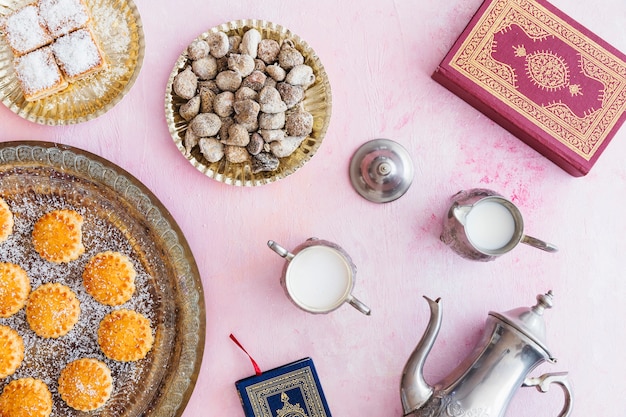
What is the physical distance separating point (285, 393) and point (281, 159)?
51cm

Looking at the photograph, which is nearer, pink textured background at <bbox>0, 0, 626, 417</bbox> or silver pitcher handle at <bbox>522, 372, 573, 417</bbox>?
silver pitcher handle at <bbox>522, 372, 573, 417</bbox>

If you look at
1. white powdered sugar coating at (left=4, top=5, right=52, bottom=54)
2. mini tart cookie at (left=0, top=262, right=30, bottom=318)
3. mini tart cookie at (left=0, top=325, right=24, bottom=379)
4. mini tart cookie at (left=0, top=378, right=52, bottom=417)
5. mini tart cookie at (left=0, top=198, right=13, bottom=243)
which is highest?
white powdered sugar coating at (left=4, top=5, right=52, bottom=54)

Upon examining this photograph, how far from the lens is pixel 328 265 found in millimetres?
1237

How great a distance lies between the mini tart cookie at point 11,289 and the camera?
1222mm

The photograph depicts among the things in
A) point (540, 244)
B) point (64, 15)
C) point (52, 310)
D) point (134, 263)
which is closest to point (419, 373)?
point (540, 244)

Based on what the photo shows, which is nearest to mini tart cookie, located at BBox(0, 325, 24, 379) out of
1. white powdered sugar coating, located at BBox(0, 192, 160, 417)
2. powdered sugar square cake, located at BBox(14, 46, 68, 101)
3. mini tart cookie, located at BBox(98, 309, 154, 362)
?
white powdered sugar coating, located at BBox(0, 192, 160, 417)

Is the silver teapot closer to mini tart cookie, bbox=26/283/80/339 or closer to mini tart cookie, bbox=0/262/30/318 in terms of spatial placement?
mini tart cookie, bbox=26/283/80/339

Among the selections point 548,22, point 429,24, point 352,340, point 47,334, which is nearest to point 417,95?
point 429,24

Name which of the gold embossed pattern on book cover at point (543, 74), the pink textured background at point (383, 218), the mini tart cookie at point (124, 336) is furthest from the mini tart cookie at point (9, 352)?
the gold embossed pattern on book cover at point (543, 74)

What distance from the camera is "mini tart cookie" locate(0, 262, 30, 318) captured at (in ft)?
4.01

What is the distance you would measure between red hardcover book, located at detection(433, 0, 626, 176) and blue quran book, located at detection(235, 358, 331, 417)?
27.8 inches

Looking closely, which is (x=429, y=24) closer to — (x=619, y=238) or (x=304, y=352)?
(x=619, y=238)

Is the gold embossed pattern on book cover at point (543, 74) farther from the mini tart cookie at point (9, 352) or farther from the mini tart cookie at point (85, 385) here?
the mini tart cookie at point (9, 352)

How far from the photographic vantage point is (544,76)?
1.29 metres
